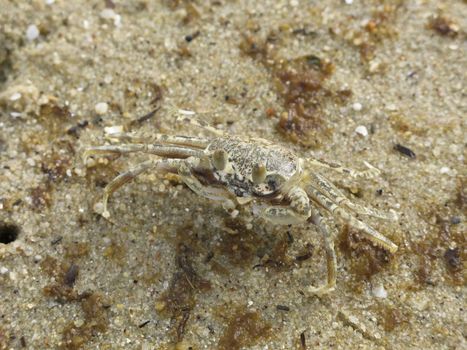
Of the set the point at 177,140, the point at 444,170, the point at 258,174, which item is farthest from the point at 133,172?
the point at 444,170

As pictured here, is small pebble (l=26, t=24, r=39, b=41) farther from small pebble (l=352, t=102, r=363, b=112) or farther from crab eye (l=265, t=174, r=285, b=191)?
small pebble (l=352, t=102, r=363, b=112)

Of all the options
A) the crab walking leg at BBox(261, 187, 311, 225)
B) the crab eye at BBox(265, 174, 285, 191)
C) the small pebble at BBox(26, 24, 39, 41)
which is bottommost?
the crab walking leg at BBox(261, 187, 311, 225)

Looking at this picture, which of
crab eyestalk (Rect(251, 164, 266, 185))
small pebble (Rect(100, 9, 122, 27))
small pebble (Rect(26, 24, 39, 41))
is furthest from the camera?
small pebble (Rect(100, 9, 122, 27))

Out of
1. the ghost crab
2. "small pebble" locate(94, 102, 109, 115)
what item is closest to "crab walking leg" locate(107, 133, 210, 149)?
the ghost crab

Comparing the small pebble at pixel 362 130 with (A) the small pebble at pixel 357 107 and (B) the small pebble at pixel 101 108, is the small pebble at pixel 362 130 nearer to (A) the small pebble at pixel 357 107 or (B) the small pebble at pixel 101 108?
(A) the small pebble at pixel 357 107

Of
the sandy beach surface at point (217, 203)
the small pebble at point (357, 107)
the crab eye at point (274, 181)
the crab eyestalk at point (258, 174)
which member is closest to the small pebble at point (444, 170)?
the sandy beach surface at point (217, 203)

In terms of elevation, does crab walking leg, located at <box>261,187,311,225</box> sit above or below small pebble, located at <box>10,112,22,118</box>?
above
